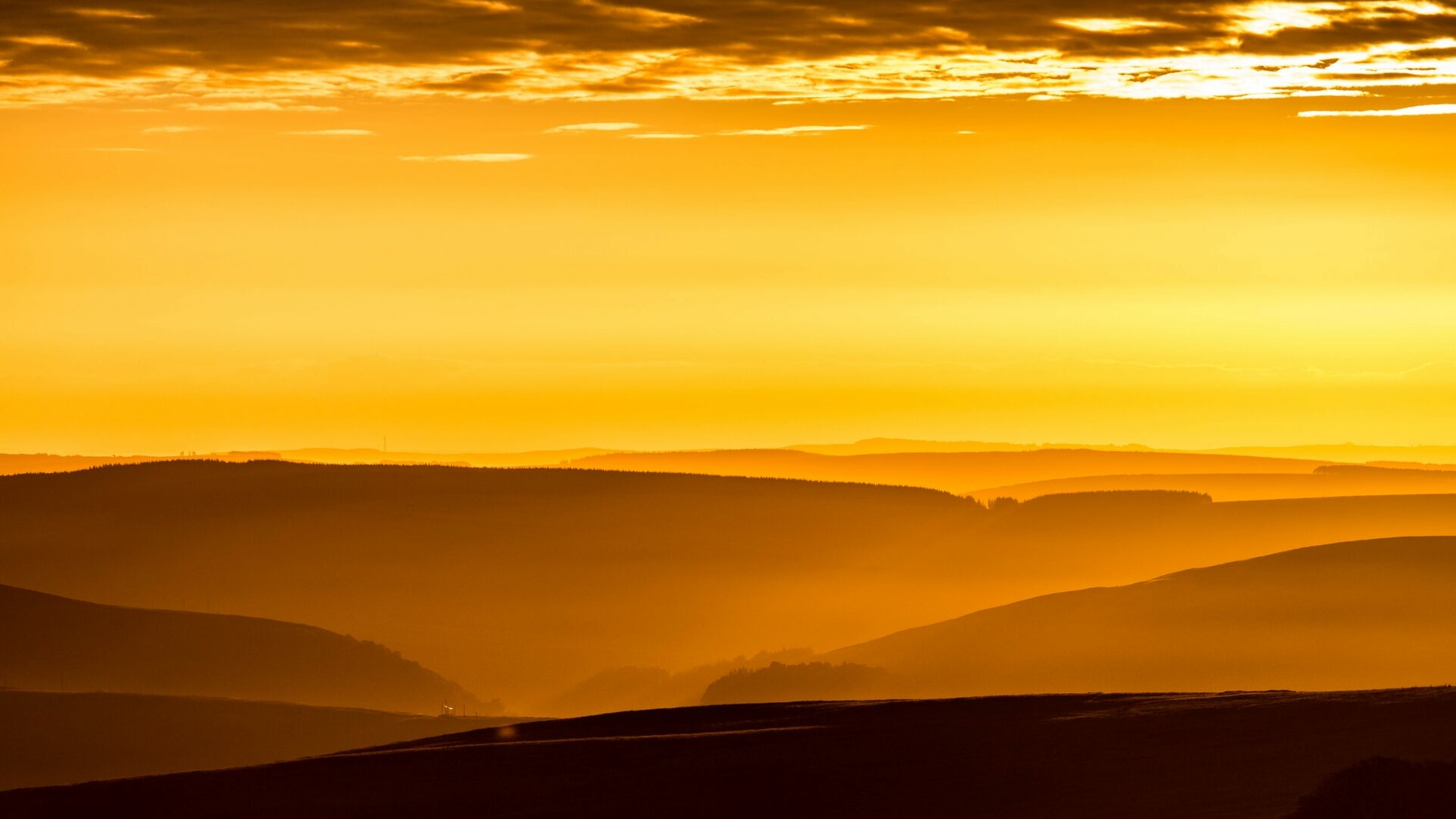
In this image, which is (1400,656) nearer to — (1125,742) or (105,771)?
(105,771)

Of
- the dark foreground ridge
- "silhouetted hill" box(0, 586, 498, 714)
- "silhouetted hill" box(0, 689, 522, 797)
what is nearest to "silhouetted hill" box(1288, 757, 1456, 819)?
the dark foreground ridge

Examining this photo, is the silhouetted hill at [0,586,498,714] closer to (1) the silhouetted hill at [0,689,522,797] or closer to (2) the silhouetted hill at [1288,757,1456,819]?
(1) the silhouetted hill at [0,689,522,797]

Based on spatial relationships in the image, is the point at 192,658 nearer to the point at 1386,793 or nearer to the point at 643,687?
the point at 643,687

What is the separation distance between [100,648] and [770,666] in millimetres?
55046

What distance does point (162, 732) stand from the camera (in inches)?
4168

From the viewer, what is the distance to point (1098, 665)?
12600cm

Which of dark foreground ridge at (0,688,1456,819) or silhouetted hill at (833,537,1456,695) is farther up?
dark foreground ridge at (0,688,1456,819)

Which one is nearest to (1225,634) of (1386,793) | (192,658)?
(192,658)

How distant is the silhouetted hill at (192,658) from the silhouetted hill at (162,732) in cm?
2490

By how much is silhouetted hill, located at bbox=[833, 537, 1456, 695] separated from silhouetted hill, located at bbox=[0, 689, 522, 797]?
129ft

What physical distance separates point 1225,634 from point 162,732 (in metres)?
72.8

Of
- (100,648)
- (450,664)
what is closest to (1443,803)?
(100,648)

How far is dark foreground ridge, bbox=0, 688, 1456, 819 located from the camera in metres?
24.4

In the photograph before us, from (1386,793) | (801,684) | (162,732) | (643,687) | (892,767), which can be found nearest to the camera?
(1386,793)
